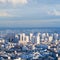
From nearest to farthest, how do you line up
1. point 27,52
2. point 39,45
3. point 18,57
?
point 18,57 < point 27,52 < point 39,45

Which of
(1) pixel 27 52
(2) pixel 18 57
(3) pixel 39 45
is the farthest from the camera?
(3) pixel 39 45

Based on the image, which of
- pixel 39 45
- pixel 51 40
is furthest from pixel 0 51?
pixel 51 40

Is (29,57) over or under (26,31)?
under

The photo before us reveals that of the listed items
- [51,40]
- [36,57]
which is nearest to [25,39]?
[51,40]

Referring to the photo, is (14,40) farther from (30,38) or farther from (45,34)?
(45,34)

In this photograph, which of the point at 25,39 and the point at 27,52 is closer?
the point at 27,52

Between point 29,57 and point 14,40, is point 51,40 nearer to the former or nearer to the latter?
point 14,40
